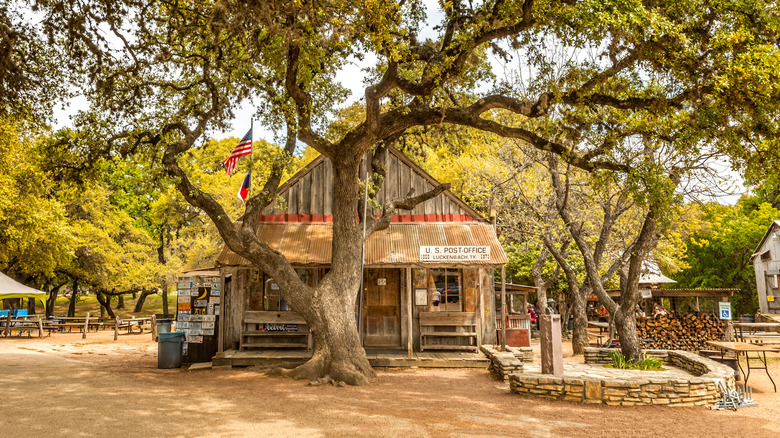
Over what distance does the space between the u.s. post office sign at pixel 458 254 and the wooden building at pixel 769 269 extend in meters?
21.6

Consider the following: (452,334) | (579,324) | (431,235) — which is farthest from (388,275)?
(579,324)

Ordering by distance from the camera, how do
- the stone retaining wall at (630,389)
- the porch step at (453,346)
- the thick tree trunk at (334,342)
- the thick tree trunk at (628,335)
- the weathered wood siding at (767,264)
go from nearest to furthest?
1. the stone retaining wall at (630,389)
2. the thick tree trunk at (334,342)
3. the thick tree trunk at (628,335)
4. the porch step at (453,346)
5. the weathered wood siding at (767,264)

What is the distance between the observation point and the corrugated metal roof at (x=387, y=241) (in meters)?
→ 13.3

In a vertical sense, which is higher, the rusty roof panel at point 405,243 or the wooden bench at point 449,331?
the rusty roof panel at point 405,243

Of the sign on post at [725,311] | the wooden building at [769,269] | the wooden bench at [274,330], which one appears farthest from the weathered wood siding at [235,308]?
the wooden building at [769,269]

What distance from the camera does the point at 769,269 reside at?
92.5ft

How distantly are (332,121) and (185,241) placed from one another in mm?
18766

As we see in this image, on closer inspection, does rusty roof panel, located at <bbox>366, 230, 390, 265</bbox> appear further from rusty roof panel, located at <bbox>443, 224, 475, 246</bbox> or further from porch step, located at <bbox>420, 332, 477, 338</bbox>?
porch step, located at <bbox>420, 332, 477, 338</bbox>

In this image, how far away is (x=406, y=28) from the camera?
11336 millimetres

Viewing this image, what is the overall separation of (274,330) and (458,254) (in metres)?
5.35

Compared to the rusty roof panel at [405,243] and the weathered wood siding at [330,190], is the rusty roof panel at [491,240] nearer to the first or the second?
the weathered wood siding at [330,190]

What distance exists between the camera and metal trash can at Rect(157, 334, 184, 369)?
12516mm

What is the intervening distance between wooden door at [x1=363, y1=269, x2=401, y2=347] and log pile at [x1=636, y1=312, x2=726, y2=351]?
7862mm

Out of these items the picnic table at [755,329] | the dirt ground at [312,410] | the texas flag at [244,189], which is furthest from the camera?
the picnic table at [755,329]
